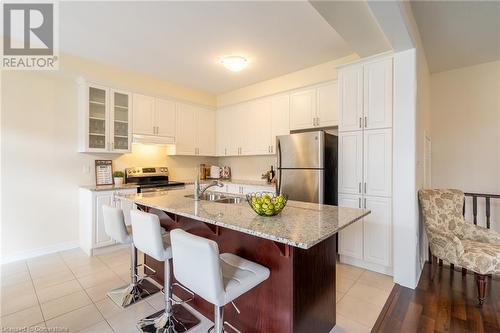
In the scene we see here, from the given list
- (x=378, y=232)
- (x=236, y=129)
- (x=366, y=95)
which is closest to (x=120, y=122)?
(x=236, y=129)

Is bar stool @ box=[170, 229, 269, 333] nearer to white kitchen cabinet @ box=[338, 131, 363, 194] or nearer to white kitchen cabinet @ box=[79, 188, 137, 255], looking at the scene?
white kitchen cabinet @ box=[338, 131, 363, 194]

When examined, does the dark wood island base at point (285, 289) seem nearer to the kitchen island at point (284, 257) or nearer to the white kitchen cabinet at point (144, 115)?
the kitchen island at point (284, 257)

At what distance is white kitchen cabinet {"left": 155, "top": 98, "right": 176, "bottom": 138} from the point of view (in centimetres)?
434

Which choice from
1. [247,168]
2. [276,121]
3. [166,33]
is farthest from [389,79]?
[247,168]

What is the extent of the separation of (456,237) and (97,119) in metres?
4.75

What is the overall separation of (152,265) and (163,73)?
9.82ft

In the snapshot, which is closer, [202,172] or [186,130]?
[186,130]

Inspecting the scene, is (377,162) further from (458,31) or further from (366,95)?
(458,31)

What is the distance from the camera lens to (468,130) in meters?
3.72

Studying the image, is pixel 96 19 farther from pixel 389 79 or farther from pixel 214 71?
pixel 389 79

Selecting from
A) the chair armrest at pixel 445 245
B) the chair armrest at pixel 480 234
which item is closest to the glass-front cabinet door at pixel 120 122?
the chair armrest at pixel 445 245

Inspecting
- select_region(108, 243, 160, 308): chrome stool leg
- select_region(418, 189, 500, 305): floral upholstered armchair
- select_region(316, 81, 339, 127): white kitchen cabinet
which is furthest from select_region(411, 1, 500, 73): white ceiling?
select_region(108, 243, 160, 308): chrome stool leg

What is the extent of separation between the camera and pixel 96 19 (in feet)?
8.37

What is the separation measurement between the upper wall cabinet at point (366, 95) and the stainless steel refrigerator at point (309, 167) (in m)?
0.37
